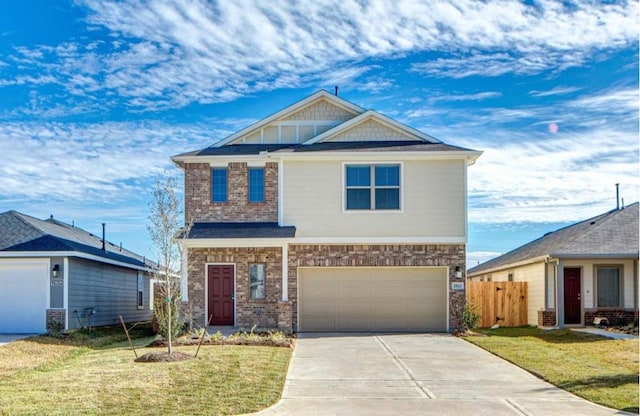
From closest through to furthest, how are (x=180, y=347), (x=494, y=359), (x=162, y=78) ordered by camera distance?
(x=494, y=359) → (x=180, y=347) → (x=162, y=78)

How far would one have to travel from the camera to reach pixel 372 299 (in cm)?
1955

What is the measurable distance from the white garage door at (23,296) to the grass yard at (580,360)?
12.1m

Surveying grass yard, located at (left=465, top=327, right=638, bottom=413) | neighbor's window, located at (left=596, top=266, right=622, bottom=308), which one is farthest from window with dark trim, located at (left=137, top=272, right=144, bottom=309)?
neighbor's window, located at (left=596, top=266, right=622, bottom=308)

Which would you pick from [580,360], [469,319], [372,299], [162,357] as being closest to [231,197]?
[372,299]

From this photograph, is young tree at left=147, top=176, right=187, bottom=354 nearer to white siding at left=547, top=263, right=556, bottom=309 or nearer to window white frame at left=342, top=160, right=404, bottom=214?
window white frame at left=342, top=160, right=404, bottom=214

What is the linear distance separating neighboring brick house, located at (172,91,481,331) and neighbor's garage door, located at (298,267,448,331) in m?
0.03

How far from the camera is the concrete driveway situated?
9125mm

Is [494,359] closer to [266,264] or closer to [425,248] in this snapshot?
[425,248]

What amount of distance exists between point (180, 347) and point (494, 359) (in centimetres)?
695

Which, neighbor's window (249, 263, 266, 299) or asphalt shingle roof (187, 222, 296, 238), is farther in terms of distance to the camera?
neighbor's window (249, 263, 266, 299)

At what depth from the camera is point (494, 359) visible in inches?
537

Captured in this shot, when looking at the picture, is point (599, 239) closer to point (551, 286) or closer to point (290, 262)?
point (551, 286)

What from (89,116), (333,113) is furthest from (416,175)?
(89,116)

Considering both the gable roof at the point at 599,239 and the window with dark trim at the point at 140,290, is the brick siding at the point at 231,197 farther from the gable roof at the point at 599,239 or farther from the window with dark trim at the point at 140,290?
the window with dark trim at the point at 140,290
